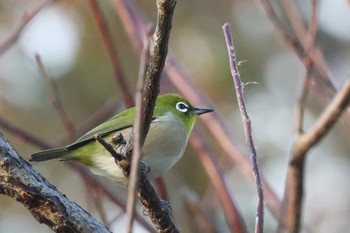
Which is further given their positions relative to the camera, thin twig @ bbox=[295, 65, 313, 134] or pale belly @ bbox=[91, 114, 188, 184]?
pale belly @ bbox=[91, 114, 188, 184]

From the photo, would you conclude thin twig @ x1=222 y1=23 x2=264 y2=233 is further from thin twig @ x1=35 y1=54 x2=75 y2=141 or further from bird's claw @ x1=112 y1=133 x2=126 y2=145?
thin twig @ x1=35 y1=54 x2=75 y2=141

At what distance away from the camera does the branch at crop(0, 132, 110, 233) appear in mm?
1921

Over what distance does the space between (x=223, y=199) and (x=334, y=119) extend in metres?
0.77

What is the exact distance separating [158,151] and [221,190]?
3.30ft

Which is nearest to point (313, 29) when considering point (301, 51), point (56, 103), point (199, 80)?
point (301, 51)

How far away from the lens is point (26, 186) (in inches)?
76.4

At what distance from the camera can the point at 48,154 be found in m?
3.20

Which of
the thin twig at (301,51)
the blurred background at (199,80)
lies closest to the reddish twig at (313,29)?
the thin twig at (301,51)

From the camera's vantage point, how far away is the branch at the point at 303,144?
1.74m

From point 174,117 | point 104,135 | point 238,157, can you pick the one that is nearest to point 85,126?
point 104,135

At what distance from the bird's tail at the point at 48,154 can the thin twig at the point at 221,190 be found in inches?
28.9

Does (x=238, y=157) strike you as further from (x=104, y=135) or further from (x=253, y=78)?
(x=253, y=78)

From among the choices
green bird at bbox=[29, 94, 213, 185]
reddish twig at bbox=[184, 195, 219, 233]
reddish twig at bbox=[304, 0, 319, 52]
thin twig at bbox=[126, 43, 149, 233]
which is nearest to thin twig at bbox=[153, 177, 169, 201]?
reddish twig at bbox=[184, 195, 219, 233]

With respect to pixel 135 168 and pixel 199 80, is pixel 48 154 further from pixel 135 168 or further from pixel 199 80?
pixel 199 80
